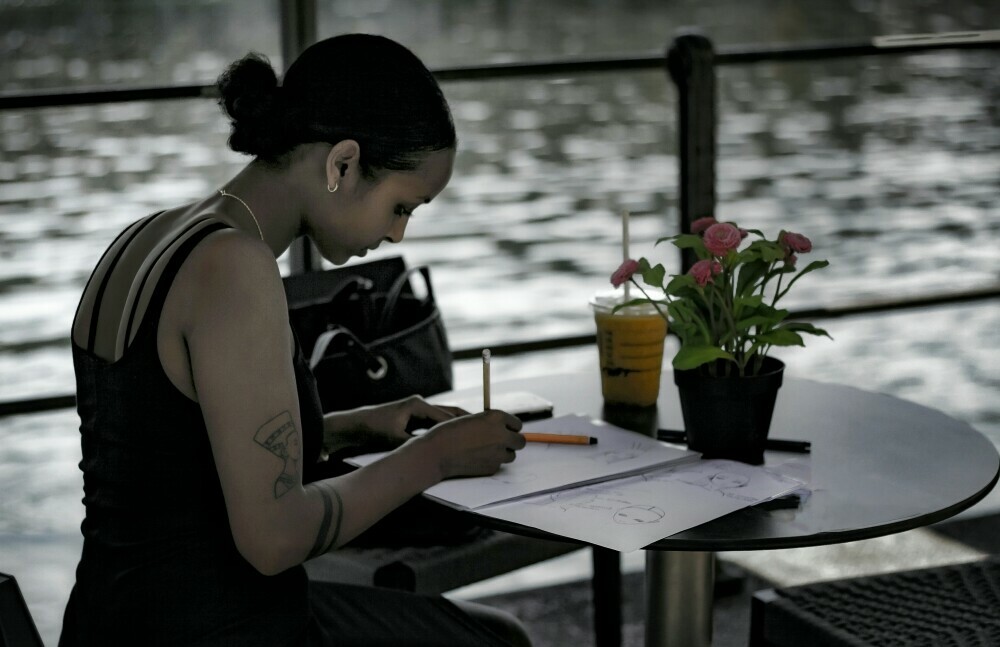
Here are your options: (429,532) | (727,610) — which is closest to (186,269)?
(429,532)

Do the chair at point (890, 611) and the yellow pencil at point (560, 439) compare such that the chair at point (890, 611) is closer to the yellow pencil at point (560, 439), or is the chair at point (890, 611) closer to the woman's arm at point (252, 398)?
the yellow pencil at point (560, 439)

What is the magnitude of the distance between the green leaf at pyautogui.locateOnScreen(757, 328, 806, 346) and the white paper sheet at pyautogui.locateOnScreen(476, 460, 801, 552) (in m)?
0.14

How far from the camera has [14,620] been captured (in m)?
1.00

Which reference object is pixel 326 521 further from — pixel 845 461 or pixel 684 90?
pixel 684 90

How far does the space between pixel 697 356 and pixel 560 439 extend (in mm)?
200

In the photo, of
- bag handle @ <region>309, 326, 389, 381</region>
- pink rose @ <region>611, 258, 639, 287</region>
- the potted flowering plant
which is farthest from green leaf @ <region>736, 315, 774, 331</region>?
bag handle @ <region>309, 326, 389, 381</region>

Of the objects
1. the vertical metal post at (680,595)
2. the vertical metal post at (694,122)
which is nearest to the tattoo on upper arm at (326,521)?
the vertical metal post at (680,595)

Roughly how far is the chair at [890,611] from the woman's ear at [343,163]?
695 millimetres

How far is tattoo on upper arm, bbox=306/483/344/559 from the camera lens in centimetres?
124

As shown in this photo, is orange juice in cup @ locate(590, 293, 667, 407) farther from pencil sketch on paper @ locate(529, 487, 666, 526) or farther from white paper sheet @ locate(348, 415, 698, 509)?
pencil sketch on paper @ locate(529, 487, 666, 526)

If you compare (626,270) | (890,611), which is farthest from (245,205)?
(890,611)

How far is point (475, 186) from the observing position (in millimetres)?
8805

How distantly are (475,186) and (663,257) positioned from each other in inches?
124

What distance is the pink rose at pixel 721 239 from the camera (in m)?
1.37
